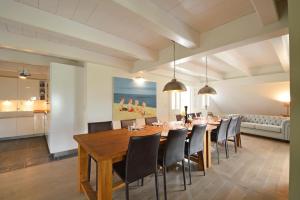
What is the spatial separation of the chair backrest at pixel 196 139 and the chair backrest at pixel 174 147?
284 millimetres

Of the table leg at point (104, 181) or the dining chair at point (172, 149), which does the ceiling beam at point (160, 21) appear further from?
the table leg at point (104, 181)

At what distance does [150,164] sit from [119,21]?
2089 millimetres

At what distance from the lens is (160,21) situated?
6.26ft

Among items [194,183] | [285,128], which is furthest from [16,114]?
[285,128]

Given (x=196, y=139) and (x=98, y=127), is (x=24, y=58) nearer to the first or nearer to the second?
(x=98, y=127)

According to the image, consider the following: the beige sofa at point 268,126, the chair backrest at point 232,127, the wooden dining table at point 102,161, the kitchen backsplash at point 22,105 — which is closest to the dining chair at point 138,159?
the wooden dining table at point 102,161

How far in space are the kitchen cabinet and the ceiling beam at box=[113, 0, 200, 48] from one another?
5.60 metres

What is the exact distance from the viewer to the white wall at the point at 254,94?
4.85 m

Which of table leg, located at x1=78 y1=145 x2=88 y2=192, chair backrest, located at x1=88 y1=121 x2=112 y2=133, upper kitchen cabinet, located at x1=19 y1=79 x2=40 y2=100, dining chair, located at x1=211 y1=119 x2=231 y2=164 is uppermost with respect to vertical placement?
upper kitchen cabinet, located at x1=19 y1=79 x2=40 y2=100

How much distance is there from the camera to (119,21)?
2217 mm

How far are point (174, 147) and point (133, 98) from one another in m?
2.74

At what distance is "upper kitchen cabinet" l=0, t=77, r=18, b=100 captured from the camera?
477 cm

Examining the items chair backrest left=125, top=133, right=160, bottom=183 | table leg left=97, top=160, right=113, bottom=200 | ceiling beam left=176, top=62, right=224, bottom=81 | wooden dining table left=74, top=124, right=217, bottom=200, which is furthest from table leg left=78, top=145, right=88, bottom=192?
ceiling beam left=176, top=62, right=224, bottom=81

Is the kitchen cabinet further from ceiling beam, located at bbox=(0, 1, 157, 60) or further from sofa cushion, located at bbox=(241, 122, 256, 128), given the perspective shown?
sofa cushion, located at bbox=(241, 122, 256, 128)
